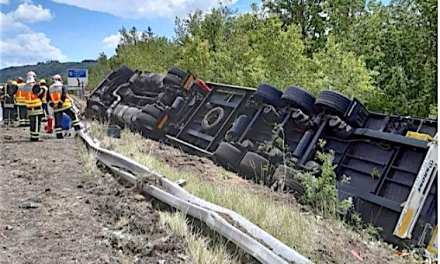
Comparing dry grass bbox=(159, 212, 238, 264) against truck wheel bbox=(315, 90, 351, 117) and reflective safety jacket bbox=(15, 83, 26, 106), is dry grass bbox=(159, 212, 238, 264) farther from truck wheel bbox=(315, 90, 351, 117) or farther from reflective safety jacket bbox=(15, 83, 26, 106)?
reflective safety jacket bbox=(15, 83, 26, 106)

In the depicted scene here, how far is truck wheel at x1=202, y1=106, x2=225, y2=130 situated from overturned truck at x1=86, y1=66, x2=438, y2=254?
0.02m

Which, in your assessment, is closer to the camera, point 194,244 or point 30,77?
point 194,244

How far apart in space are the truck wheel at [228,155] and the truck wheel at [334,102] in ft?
5.59

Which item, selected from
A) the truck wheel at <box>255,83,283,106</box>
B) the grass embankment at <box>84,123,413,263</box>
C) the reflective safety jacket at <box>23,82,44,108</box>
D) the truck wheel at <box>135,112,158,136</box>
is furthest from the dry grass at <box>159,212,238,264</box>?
the reflective safety jacket at <box>23,82,44,108</box>

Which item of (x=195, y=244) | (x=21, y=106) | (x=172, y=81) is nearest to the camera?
(x=195, y=244)

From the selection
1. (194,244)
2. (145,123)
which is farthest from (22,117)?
(194,244)

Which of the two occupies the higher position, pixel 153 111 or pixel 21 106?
pixel 153 111

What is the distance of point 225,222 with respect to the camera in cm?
328

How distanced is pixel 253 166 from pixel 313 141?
1044mm

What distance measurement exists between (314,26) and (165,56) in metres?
10.3

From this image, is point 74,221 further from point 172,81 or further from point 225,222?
point 172,81

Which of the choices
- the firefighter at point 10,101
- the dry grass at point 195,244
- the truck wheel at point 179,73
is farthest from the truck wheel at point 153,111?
the dry grass at point 195,244

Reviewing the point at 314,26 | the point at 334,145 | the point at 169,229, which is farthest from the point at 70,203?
the point at 314,26

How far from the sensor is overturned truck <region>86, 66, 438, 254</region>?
5197mm
